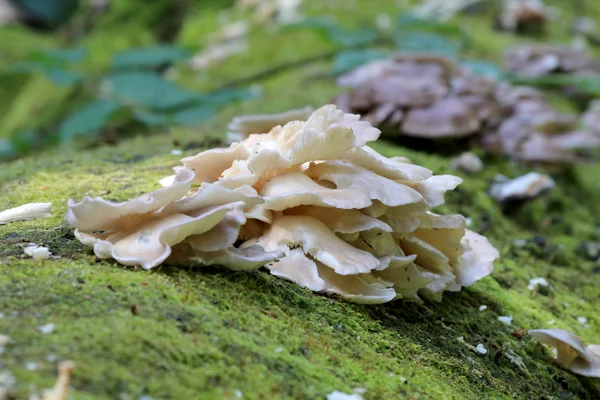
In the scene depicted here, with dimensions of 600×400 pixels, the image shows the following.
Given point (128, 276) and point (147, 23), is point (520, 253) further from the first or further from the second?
point (147, 23)

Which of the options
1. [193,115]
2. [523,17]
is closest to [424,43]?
[193,115]

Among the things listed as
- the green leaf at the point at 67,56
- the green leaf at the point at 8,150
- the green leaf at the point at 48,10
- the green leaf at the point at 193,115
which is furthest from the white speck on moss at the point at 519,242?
the green leaf at the point at 48,10

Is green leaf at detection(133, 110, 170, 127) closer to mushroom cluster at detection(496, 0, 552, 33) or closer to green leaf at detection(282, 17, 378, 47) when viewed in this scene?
green leaf at detection(282, 17, 378, 47)

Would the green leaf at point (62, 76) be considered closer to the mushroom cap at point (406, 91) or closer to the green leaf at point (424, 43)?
the mushroom cap at point (406, 91)

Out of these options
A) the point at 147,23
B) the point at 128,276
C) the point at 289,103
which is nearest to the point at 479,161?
the point at 289,103

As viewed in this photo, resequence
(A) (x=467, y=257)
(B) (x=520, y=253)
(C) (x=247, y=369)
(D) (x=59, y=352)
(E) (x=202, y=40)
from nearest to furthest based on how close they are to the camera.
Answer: (D) (x=59, y=352) → (C) (x=247, y=369) → (A) (x=467, y=257) → (B) (x=520, y=253) → (E) (x=202, y=40)

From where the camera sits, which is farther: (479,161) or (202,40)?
(202,40)

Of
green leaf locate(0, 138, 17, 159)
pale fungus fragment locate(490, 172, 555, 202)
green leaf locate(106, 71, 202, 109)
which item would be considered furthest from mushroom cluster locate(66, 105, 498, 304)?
green leaf locate(0, 138, 17, 159)
